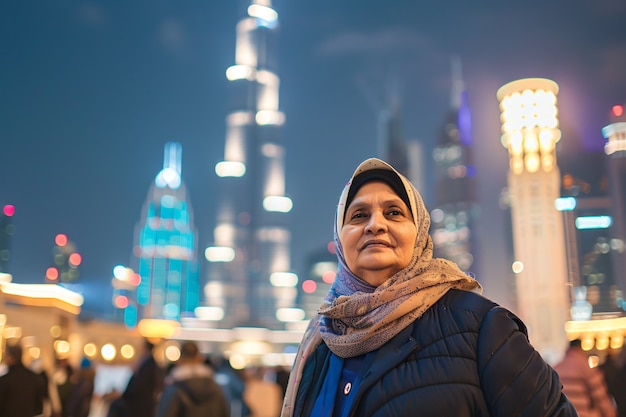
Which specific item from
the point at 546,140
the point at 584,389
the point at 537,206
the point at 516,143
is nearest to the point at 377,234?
the point at 584,389

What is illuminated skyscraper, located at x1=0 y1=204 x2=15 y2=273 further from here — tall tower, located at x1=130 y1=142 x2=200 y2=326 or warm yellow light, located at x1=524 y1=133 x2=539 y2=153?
tall tower, located at x1=130 y1=142 x2=200 y2=326

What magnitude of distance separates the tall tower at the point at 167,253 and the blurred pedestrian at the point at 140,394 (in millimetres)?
85561

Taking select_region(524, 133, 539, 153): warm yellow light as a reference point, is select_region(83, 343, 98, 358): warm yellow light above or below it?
below

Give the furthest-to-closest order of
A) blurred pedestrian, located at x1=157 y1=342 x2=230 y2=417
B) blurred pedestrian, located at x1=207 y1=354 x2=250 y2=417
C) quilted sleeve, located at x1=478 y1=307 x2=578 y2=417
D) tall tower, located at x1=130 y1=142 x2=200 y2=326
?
tall tower, located at x1=130 y1=142 x2=200 y2=326
blurred pedestrian, located at x1=207 y1=354 x2=250 y2=417
blurred pedestrian, located at x1=157 y1=342 x2=230 y2=417
quilted sleeve, located at x1=478 y1=307 x2=578 y2=417

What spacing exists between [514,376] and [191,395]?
117 inches

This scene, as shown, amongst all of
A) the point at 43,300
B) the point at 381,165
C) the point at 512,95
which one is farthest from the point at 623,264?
the point at 381,165

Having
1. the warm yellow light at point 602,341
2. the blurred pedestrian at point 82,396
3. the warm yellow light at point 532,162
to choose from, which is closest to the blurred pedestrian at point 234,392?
the blurred pedestrian at point 82,396

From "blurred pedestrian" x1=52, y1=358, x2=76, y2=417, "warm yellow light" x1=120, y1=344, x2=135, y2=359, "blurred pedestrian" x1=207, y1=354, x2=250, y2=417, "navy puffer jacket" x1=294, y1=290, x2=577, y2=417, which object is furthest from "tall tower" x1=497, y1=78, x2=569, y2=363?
"warm yellow light" x1=120, y1=344, x2=135, y2=359

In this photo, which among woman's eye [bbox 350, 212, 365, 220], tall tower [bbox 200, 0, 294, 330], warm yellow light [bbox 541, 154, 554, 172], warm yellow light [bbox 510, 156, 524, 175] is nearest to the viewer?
woman's eye [bbox 350, 212, 365, 220]

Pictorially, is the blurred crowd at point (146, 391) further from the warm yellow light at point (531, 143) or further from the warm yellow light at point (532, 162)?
the warm yellow light at point (532, 162)

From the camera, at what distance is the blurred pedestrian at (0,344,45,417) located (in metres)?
4.01

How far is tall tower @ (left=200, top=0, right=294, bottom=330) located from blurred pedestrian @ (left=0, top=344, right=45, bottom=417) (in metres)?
67.6

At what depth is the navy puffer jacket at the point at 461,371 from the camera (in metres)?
1.16

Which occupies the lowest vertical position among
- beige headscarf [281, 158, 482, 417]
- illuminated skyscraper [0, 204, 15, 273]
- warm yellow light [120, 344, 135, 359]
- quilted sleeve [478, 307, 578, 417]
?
warm yellow light [120, 344, 135, 359]
